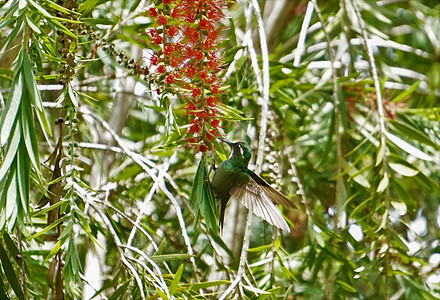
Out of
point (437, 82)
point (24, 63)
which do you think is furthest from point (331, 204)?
point (24, 63)

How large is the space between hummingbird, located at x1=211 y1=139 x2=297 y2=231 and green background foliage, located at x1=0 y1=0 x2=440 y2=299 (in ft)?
0.23

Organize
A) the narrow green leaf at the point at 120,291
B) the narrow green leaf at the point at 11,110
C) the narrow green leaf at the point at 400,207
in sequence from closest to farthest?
the narrow green leaf at the point at 11,110 → the narrow green leaf at the point at 120,291 → the narrow green leaf at the point at 400,207

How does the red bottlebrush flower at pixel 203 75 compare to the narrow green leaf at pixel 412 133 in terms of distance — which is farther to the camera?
the narrow green leaf at pixel 412 133

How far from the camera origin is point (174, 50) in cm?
127

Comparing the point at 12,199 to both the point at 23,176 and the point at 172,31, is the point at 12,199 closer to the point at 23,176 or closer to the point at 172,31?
the point at 23,176

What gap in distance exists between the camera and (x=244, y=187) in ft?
5.41

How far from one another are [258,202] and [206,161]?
1.09ft

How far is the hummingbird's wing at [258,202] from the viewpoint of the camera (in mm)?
1556

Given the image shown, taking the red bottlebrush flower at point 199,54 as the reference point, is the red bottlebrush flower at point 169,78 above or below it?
below

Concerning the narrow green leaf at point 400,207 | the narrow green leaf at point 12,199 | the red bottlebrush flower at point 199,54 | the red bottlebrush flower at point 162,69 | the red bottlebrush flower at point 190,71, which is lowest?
the narrow green leaf at point 400,207

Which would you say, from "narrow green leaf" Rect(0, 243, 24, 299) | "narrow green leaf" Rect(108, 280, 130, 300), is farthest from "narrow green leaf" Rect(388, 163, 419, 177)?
"narrow green leaf" Rect(0, 243, 24, 299)

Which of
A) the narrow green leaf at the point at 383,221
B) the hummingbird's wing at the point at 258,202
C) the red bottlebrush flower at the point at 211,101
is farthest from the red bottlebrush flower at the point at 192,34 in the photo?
the narrow green leaf at the point at 383,221

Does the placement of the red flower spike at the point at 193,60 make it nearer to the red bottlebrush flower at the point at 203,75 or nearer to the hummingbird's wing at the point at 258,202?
the red bottlebrush flower at the point at 203,75

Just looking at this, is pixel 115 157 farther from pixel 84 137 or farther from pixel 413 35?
pixel 413 35
